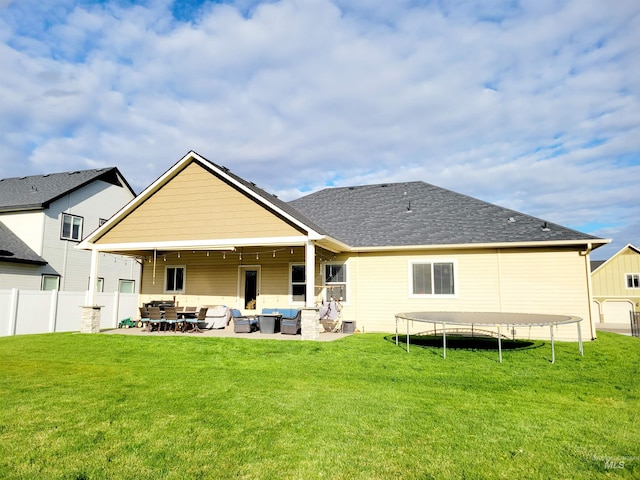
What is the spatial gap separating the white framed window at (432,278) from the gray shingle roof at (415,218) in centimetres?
87

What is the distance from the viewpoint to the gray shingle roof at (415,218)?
13.5m

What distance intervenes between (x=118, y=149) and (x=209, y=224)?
20.1 metres

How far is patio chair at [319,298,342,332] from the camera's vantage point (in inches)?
545

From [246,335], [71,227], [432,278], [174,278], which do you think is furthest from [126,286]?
[432,278]

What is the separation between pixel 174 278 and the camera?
17328mm

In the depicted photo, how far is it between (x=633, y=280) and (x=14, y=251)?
153 ft

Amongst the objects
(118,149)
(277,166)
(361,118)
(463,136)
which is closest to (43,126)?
(118,149)

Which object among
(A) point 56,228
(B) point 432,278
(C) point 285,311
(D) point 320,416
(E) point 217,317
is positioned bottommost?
(D) point 320,416

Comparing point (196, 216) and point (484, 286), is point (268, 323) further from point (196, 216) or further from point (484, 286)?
point (484, 286)

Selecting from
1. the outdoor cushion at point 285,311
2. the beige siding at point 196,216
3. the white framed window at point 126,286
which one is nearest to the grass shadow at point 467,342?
the outdoor cushion at point 285,311

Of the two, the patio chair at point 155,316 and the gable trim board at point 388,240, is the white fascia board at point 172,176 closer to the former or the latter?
the gable trim board at point 388,240

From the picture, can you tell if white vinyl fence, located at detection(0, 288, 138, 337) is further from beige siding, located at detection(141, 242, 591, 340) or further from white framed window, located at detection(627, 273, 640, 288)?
white framed window, located at detection(627, 273, 640, 288)

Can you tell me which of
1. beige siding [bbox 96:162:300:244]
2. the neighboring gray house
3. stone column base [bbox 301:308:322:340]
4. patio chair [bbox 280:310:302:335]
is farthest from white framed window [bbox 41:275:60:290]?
stone column base [bbox 301:308:322:340]

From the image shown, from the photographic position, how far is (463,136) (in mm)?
19391
